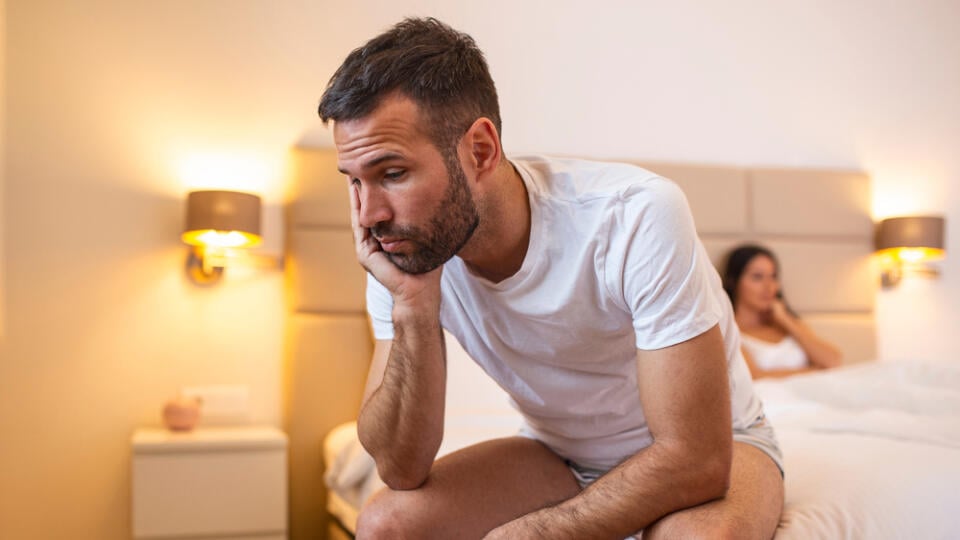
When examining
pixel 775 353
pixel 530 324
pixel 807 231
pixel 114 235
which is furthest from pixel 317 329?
pixel 807 231

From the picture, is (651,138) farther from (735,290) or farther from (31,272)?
(31,272)

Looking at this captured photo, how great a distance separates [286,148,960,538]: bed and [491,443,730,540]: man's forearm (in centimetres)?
23

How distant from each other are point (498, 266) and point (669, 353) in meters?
0.36

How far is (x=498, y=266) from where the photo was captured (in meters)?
1.54

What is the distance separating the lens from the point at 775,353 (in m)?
3.65

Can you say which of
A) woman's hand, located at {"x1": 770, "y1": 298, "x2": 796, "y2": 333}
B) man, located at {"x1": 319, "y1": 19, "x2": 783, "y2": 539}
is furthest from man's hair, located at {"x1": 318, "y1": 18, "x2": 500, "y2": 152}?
woman's hand, located at {"x1": 770, "y1": 298, "x2": 796, "y2": 333}

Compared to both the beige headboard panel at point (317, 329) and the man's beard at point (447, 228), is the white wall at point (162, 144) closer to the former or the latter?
the beige headboard panel at point (317, 329)

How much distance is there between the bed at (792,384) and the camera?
5.40 ft

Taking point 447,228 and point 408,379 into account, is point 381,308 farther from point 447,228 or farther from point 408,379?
point 447,228

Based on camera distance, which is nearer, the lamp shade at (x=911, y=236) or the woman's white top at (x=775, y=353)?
the woman's white top at (x=775, y=353)

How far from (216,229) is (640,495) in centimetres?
213

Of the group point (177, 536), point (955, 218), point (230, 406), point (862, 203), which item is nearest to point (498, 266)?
point (177, 536)

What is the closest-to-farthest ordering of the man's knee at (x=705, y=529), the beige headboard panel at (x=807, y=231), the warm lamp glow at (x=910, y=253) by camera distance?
the man's knee at (x=705, y=529) → the beige headboard panel at (x=807, y=231) → the warm lamp glow at (x=910, y=253)

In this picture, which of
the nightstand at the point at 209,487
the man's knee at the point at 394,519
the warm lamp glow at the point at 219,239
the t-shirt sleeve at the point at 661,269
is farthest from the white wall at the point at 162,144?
the t-shirt sleeve at the point at 661,269
